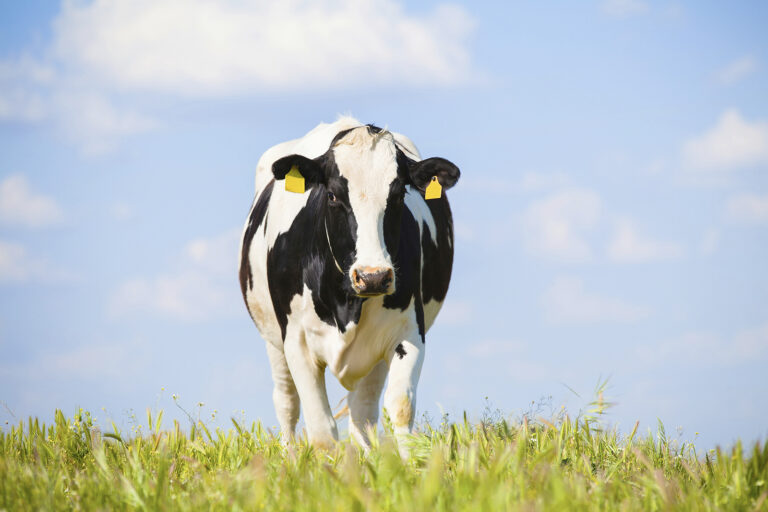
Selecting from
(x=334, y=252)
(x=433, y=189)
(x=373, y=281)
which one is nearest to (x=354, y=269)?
(x=373, y=281)

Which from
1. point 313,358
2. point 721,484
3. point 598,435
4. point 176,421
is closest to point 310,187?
point 313,358

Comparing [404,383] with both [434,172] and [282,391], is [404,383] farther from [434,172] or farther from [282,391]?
[282,391]

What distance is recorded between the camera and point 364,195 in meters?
6.41

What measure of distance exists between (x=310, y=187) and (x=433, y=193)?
3.22ft

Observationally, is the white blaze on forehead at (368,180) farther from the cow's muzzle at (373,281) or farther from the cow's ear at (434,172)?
the cow's ear at (434,172)

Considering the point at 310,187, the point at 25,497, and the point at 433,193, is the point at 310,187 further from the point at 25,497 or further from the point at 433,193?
the point at 25,497

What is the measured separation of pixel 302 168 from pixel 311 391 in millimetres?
1849

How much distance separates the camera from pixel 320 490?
168 inches

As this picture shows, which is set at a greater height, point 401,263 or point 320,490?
point 401,263

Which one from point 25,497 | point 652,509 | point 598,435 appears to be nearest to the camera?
point 652,509

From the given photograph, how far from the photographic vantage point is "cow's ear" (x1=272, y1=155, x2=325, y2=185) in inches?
263

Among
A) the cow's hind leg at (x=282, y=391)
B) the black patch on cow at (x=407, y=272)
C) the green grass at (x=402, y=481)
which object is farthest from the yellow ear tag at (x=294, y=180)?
the cow's hind leg at (x=282, y=391)

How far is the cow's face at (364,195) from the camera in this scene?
240 inches

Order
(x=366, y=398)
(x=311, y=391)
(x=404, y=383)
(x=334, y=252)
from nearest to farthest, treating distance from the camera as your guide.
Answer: (x=404, y=383) → (x=334, y=252) → (x=311, y=391) → (x=366, y=398)
